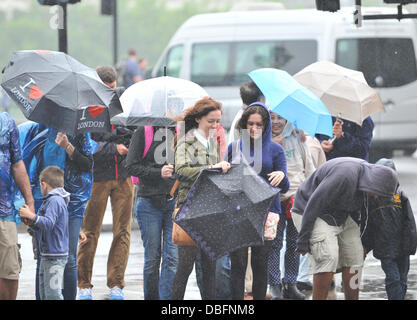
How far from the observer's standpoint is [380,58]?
20.0m

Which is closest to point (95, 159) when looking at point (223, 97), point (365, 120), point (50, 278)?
point (50, 278)

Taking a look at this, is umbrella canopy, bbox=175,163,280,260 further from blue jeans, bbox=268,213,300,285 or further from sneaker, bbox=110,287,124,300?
sneaker, bbox=110,287,124,300

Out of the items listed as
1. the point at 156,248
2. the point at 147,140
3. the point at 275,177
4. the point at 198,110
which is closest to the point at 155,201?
the point at 156,248

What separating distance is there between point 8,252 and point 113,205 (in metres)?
2.08

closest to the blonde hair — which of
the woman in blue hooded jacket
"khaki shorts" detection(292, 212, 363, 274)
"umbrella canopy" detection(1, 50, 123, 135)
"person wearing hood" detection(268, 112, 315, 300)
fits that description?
"umbrella canopy" detection(1, 50, 123, 135)

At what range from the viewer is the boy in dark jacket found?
7.94 metres

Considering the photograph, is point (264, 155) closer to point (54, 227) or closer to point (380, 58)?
point (54, 227)

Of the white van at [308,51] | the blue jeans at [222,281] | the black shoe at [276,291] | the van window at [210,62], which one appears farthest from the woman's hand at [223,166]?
the van window at [210,62]

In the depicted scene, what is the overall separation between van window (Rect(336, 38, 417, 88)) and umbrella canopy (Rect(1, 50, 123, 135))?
12.5 m

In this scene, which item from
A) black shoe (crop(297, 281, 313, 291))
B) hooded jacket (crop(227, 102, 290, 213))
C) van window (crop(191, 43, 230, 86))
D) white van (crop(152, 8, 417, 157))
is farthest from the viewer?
van window (crop(191, 43, 230, 86))

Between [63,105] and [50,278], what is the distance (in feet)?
4.02

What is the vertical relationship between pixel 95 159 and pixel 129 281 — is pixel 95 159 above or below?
above
